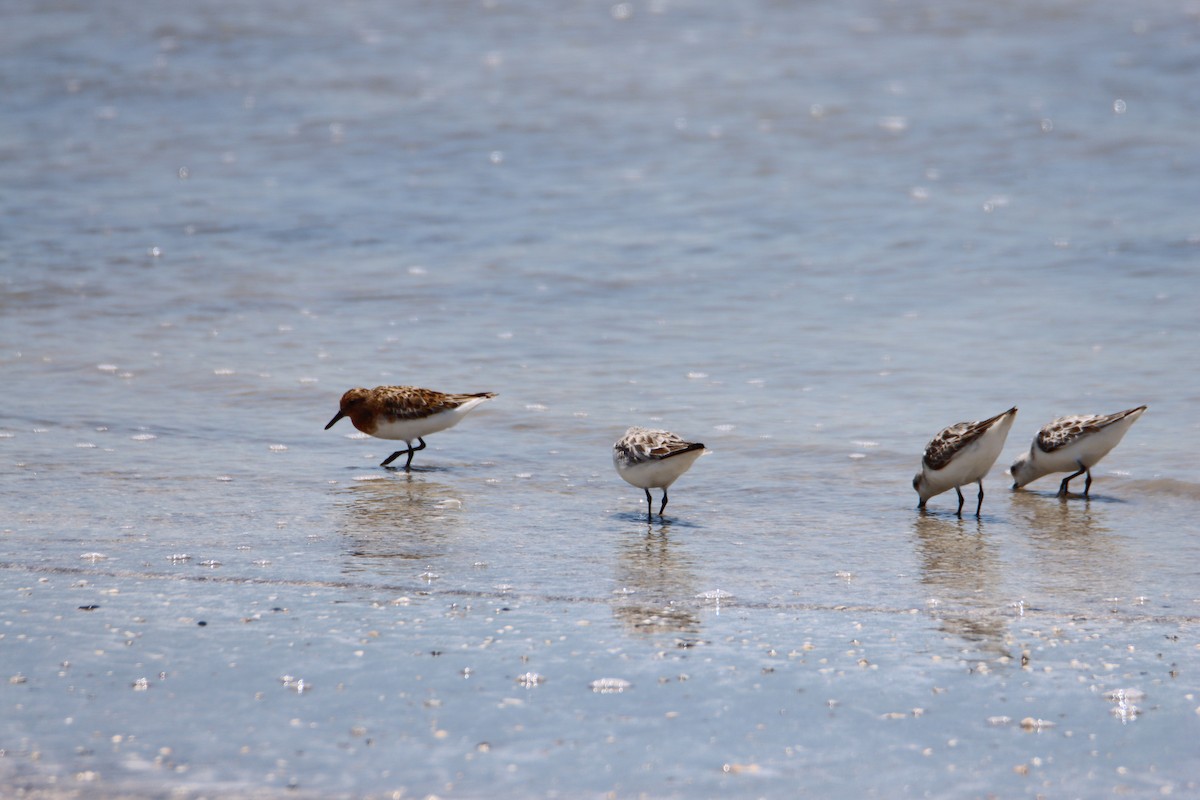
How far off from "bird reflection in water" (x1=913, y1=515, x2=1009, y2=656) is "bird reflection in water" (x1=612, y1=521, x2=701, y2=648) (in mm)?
1269

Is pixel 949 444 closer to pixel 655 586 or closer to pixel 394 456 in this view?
pixel 655 586

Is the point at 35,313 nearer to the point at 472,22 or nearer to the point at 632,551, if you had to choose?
the point at 632,551

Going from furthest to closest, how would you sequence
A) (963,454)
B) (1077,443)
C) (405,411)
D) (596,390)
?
(596,390) → (405,411) → (1077,443) → (963,454)

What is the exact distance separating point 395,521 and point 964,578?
3.57m

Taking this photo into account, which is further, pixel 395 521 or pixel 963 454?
pixel 963 454

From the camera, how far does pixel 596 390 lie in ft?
43.9

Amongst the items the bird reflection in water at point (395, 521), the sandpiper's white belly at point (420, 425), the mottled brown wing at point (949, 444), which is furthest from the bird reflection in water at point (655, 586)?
the sandpiper's white belly at point (420, 425)

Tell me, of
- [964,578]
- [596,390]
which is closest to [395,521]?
[964,578]

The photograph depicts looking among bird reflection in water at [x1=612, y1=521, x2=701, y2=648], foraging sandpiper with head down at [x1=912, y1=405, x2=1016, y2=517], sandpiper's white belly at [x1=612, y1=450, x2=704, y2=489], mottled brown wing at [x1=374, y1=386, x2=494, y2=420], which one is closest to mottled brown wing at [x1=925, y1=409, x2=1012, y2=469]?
foraging sandpiper with head down at [x1=912, y1=405, x2=1016, y2=517]

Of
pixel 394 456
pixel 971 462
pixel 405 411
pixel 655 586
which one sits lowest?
pixel 655 586

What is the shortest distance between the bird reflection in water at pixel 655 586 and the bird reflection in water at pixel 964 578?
1.27 metres

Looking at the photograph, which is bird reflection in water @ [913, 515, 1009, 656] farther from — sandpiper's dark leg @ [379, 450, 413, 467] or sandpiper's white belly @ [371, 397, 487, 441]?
sandpiper's dark leg @ [379, 450, 413, 467]

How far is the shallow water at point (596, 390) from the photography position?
561 cm

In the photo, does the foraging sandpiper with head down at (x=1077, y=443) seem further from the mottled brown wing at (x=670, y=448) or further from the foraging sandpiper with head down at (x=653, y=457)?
the mottled brown wing at (x=670, y=448)
